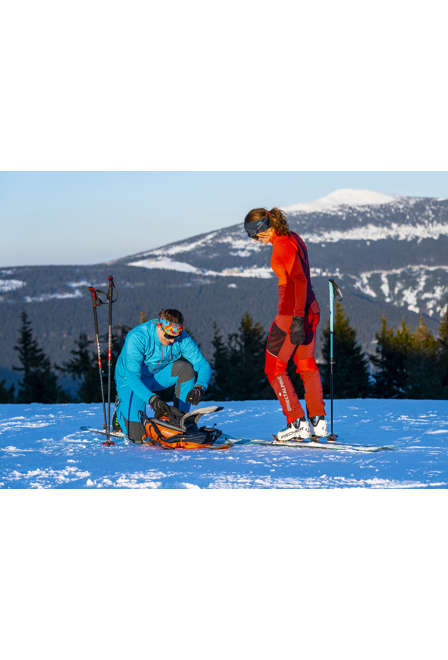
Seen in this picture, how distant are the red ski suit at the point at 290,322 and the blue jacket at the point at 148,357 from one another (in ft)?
2.17

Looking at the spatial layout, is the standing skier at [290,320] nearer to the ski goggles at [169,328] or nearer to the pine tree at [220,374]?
the ski goggles at [169,328]

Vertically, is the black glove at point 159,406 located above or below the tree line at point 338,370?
above

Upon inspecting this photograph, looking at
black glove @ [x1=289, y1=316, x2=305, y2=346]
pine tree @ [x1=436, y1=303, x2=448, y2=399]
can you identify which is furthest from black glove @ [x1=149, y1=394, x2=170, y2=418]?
pine tree @ [x1=436, y1=303, x2=448, y2=399]

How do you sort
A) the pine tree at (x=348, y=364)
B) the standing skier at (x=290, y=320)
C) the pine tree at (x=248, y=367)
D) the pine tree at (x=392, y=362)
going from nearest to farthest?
1. the standing skier at (x=290, y=320)
2. the pine tree at (x=248, y=367)
3. the pine tree at (x=348, y=364)
4. the pine tree at (x=392, y=362)

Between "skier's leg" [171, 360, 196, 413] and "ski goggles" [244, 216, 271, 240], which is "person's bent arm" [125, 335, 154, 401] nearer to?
"skier's leg" [171, 360, 196, 413]

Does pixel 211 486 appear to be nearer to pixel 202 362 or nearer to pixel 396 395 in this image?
pixel 202 362

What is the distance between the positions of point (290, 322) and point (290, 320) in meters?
0.02

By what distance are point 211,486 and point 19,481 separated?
1483 millimetres

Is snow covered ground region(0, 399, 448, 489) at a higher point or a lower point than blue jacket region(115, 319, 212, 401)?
lower

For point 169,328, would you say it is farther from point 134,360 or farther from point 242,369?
point 242,369

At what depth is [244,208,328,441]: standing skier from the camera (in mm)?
6188

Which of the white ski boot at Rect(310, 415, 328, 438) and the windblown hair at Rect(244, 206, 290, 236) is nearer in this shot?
the windblown hair at Rect(244, 206, 290, 236)

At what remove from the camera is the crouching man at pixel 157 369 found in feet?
20.6

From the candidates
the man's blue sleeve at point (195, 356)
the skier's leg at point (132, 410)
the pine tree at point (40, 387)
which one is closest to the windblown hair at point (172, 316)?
the man's blue sleeve at point (195, 356)
